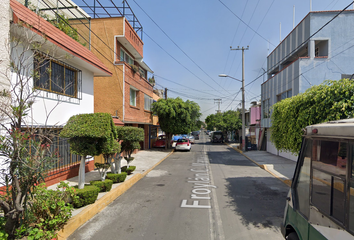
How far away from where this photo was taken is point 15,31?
6.21m

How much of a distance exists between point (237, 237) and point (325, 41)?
14551 millimetres

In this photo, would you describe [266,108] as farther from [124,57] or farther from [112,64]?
[112,64]

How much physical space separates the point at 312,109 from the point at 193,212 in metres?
4.56

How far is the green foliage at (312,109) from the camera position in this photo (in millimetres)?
5590

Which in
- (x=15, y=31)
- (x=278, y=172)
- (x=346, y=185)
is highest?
(x=15, y=31)

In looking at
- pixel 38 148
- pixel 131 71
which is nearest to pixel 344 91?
pixel 38 148

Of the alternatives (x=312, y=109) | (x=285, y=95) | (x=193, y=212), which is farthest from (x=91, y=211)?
(x=285, y=95)

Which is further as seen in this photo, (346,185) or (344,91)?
(344,91)

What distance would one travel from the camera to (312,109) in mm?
6336

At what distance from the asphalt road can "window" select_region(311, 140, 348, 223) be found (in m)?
2.50

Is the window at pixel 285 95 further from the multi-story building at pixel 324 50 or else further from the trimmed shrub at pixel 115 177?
the trimmed shrub at pixel 115 177

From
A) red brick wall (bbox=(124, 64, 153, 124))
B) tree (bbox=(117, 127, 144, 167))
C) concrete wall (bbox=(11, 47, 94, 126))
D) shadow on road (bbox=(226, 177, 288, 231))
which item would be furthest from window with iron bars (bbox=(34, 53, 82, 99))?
shadow on road (bbox=(226, 177, 288, 231))

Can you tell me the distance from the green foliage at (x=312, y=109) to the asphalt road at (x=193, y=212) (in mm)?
2234

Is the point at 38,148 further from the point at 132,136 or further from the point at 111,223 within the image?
the point at 132,136
